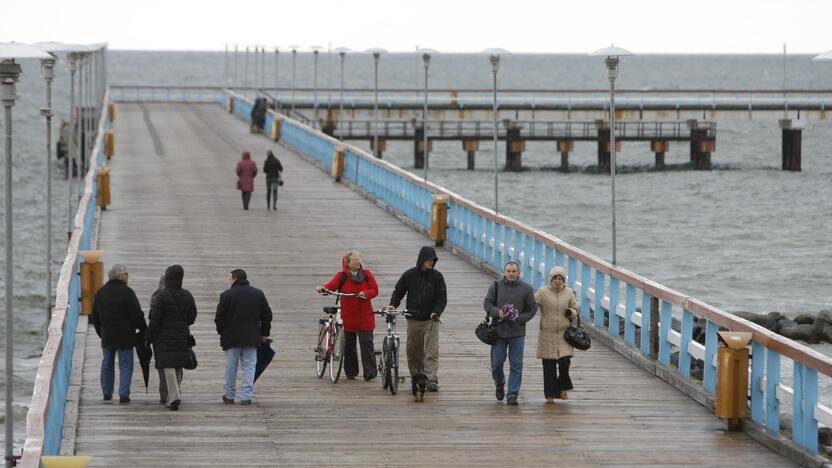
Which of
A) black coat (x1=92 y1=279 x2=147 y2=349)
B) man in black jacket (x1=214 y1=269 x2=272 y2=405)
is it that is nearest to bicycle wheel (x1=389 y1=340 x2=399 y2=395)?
man in black jacket (x1=214 y1=269 x2=272 y2=405)

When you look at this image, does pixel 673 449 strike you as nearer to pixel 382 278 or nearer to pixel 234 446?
pixel 234 446

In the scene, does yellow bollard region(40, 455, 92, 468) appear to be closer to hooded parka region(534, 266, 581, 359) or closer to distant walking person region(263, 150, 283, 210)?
hooded parka region(534, 266, 581, 359)

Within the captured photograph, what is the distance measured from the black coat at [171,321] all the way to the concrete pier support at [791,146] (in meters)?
65.7

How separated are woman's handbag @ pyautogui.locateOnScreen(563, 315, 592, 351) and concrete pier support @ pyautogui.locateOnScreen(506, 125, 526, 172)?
205 feet

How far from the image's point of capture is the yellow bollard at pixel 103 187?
1328 inches

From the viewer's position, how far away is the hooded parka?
15.0m

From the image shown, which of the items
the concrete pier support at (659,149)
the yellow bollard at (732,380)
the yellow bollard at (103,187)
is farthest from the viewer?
the concrete pier support at (659,149)

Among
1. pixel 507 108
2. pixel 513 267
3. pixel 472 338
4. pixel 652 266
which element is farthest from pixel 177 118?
pixel 513 267

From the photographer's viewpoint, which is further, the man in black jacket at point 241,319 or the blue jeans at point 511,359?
the blue jeans at point 511,359

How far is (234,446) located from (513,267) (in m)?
3.19

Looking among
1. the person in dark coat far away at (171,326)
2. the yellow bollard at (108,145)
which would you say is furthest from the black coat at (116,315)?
the yellow bollard at (108,145)

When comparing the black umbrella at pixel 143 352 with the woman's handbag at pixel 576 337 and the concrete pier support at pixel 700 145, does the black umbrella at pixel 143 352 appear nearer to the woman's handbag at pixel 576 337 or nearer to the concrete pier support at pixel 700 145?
the woman's handbag at pixel 576 337

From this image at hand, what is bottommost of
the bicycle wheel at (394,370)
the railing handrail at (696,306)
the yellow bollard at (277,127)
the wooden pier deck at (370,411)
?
the wooden pier deck at (370,411)

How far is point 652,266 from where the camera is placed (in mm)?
50125
